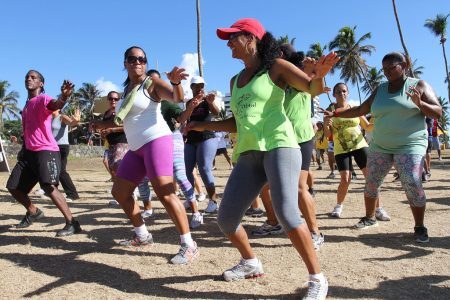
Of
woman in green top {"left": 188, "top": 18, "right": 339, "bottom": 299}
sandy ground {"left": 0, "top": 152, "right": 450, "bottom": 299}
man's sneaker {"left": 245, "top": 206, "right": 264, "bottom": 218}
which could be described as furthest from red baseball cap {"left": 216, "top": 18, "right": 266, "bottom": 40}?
man's sneaker {"left": 245, "top": 206, "right": 264, "bottom": 218}

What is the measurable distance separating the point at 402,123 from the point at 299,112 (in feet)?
3.73

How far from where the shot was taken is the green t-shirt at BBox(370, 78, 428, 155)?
4.21 meters

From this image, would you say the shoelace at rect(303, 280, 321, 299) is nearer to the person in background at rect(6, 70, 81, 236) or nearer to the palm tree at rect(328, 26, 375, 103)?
the person in background at rect(6, 70, 81, 236)

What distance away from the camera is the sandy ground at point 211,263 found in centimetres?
298

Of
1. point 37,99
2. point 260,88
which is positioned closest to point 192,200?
point 37,99

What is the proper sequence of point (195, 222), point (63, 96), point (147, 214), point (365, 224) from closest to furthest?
point (63, 96)
point (365, 224)
point (195, 222)
point (147, 214)

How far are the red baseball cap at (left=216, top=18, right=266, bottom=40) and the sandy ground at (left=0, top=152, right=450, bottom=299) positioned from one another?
1911 millimetres

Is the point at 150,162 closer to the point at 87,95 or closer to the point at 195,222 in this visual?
the point at 195,222

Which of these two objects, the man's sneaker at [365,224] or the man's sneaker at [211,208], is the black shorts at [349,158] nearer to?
the man's sneaker at [365,224]

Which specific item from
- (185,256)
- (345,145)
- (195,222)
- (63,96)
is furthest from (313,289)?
(345,145)

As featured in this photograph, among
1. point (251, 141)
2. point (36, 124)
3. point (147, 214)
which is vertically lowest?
point (147, 214)

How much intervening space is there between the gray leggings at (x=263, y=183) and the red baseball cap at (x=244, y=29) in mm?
885

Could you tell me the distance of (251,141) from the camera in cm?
284

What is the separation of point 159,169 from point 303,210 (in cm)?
154
